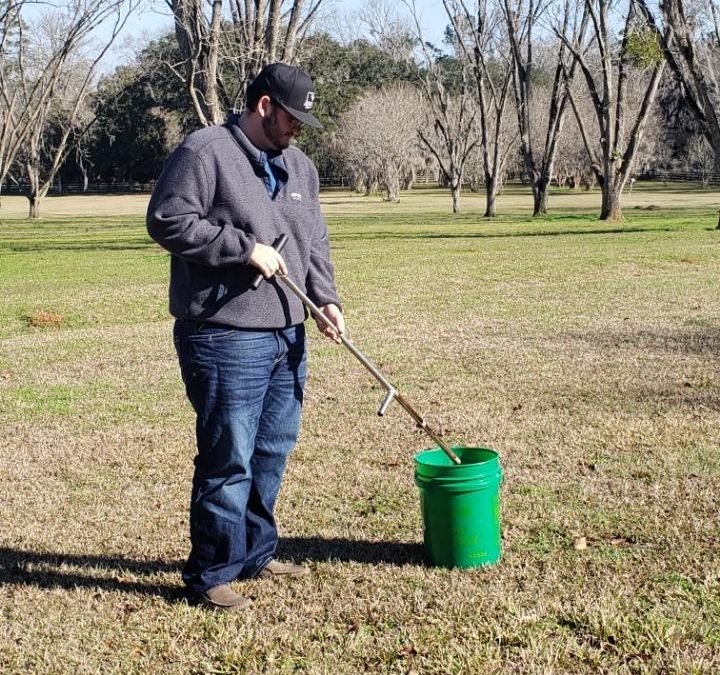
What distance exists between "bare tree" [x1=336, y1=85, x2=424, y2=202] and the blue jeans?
190 ft

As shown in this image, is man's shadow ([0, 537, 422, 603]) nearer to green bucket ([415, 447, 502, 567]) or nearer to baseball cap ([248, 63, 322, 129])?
green bucket ([415, 447, 502, 567])

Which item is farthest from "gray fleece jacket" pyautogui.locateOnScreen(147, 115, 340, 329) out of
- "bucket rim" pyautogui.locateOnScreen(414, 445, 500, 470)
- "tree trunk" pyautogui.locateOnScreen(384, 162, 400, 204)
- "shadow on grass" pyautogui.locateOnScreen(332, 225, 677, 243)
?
"tree trunk" pyautogui.locateOnScreen(384, 162, 400, 204)

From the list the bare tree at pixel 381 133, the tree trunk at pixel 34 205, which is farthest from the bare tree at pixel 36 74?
the bare tree at pixel 381 133

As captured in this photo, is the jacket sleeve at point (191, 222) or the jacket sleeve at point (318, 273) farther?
the jacket sleeve at point (318, 273)

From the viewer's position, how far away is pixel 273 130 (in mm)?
3855

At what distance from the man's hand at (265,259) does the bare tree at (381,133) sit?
5810 centimetres

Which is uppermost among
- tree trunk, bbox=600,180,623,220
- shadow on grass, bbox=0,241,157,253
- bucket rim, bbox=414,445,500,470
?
tree trunk, bbox=600,180,623,220

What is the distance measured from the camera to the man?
3.73 meters

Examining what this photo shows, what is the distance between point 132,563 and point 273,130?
2042mm

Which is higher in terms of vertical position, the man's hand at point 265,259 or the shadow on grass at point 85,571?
the man's hand at point 265,259

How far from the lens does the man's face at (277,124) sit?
3.83m

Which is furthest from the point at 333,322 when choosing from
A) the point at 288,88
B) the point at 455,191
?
the point at 455,191

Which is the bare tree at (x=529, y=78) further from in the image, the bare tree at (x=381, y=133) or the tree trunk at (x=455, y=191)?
the bare tree at (x=381, y=133)

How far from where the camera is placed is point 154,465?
6258mm
